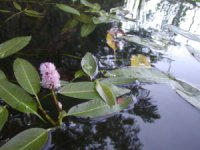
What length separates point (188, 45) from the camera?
1.05m

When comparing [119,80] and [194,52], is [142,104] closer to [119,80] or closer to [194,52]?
[119,80]

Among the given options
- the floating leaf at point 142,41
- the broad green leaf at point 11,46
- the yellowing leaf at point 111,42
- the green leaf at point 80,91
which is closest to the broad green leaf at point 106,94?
the green leaf at point 80,91

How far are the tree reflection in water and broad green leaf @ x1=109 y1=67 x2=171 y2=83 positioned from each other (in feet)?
0.42

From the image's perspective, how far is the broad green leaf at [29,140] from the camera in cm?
45

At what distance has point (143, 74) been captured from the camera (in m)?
0.76

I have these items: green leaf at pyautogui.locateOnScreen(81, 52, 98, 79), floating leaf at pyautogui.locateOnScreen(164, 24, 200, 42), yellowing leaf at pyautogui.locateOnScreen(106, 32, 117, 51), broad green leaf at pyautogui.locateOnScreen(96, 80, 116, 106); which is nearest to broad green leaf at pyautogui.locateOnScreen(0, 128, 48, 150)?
broad green leaf at pyautogui.locateOnScreen(96, 80, 116, 106)

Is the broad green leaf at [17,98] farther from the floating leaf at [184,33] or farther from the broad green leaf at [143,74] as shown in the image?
the floating leaf at [184,33]

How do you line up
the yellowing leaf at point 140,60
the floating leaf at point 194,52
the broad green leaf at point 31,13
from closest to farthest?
1. the yellowing leaf at point 140,60
2. the floating leaf at point 194,52
3. the broad green leaf at point 31,13

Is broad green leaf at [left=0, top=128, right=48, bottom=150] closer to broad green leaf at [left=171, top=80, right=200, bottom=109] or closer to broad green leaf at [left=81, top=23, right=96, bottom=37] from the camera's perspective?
broad green leaf at [left=171, top=80, right=200, bottom=109]

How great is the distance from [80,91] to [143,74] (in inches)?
8.6

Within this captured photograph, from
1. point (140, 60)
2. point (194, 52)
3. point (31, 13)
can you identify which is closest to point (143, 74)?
point (140, 60)

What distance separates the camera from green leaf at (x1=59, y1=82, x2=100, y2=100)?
595 millimetres

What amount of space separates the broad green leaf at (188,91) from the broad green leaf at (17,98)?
0.35 m

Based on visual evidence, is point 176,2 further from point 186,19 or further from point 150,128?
point 150,128
